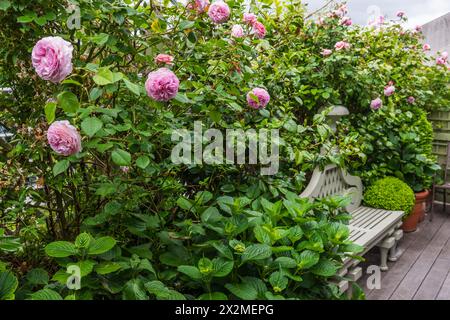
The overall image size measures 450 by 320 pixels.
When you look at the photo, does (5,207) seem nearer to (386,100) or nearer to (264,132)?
(264,132)

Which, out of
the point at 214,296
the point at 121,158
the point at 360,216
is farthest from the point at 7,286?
the point at 360,216

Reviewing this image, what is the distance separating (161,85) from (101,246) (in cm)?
44

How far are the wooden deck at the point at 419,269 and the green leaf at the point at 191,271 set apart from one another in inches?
59.1

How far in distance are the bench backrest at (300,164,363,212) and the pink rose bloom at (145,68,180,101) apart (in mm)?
1193

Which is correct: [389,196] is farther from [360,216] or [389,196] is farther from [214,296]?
[214,296]

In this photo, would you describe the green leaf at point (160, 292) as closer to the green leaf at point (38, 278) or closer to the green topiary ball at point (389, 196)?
the green leaf at point (38, 278)

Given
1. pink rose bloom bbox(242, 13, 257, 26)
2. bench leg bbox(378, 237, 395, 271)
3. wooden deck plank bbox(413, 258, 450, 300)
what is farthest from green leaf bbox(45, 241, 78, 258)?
bench leg bbox(378, 237, 395, 271)

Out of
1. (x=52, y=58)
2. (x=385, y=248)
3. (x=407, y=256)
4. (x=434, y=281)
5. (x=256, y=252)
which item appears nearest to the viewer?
(x=52, y=58)

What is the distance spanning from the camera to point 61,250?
1.02m

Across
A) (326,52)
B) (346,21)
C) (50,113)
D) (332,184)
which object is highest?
(346,21)

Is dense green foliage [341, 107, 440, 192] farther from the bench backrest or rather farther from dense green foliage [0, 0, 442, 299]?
dense green foliage [0, 0, 442, 299]

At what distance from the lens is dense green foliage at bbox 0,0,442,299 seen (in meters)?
1.05

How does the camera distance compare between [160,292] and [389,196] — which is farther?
[389,196]

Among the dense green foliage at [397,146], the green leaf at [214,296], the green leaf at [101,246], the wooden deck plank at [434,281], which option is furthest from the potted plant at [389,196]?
the green leaf at [101,246]
